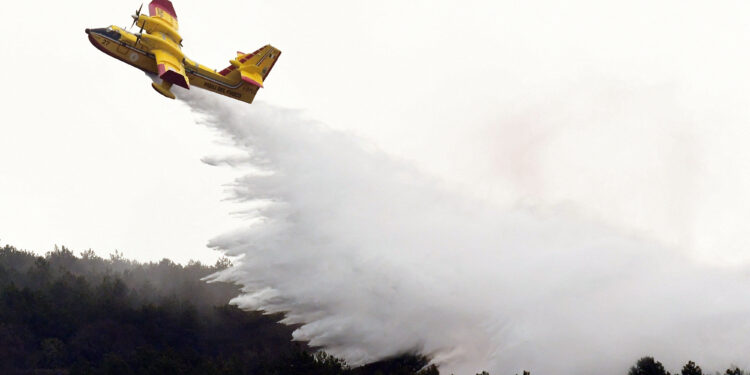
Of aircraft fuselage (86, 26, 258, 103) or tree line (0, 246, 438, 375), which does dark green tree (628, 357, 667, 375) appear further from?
aircraft fuselage (86, 26, 258, 103)

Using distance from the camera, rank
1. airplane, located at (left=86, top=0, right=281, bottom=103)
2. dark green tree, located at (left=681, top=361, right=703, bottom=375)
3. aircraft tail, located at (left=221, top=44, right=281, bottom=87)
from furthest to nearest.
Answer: aircraft tail, located at (left=221, top=44, right=281, bottom=87)
airplane, located at (left=86, top=0, right=281, bottom=103)
dark green tree, located at (left=681, top=361, right=703, bottom=375)

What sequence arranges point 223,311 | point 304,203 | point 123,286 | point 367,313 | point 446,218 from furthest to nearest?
point 123,286 → point 223,311 → point 446,218 → point 304,203 → point 367,313

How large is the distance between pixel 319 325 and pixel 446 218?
10596 millimetres

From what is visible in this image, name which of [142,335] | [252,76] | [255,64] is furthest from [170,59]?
[142,335]

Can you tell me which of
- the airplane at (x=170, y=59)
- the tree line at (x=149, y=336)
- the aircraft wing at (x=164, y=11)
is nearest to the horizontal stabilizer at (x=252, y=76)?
the airplane at (x=170, y=59)

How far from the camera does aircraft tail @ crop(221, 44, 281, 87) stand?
47938mm

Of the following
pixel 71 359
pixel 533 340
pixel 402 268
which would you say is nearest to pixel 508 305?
pixel 533 340

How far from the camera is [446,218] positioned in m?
50.9

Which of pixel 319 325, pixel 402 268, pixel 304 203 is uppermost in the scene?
pixel 304 203

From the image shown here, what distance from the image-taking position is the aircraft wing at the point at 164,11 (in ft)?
161

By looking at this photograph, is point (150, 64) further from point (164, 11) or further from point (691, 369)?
point (691, 369)

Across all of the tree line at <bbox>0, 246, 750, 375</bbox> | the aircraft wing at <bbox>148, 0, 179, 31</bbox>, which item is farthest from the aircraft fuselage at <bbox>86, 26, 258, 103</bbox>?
the tree line at <bbox>0, 246, 750, 375</bbox>

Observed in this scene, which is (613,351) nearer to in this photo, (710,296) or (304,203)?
(710,296)

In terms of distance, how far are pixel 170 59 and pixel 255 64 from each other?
498cm
